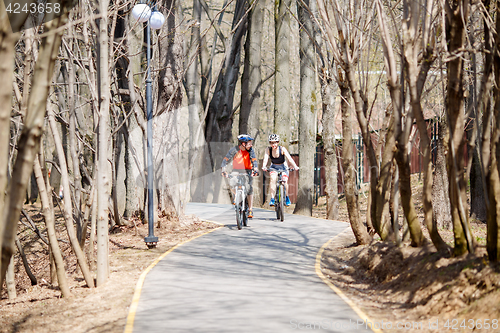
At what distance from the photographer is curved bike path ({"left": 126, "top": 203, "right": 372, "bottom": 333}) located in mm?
5754

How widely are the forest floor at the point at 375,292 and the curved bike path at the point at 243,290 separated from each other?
0.35 metres

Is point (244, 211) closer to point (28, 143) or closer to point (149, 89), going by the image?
point (149, 89)

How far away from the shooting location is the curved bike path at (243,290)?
5.75 m

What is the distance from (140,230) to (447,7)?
9.66m

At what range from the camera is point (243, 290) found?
7.27m

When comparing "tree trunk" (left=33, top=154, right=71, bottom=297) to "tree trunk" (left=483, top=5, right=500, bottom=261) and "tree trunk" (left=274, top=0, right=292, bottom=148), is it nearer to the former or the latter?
"tree trunk" (left=483, top=5, right=500, bottom=261)

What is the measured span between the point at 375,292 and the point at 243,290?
1.94 metres

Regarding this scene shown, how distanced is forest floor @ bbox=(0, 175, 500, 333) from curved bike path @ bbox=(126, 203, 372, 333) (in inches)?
13.7

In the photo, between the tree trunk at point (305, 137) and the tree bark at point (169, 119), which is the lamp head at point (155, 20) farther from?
the tree trunk at point (305, 137)

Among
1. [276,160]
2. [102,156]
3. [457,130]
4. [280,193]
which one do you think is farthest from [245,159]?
[457,130]

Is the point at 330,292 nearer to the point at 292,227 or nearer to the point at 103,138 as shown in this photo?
the point at 103,138

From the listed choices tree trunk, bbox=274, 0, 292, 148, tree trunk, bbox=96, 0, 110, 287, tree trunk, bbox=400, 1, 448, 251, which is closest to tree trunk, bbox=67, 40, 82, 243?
tree trunk, bbox=96, 0, 110, 287

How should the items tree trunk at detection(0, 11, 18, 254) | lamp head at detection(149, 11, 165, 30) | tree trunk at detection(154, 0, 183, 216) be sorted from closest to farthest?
tree trunk at detection(0, 11, 18, 254)
lamp head at detection(149, 11, 165, 30)
tree trunk at detection(154, 0, 183, 216)

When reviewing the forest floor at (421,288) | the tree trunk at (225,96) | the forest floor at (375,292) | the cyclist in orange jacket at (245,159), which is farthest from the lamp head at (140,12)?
the tree trunk at (225,96)
